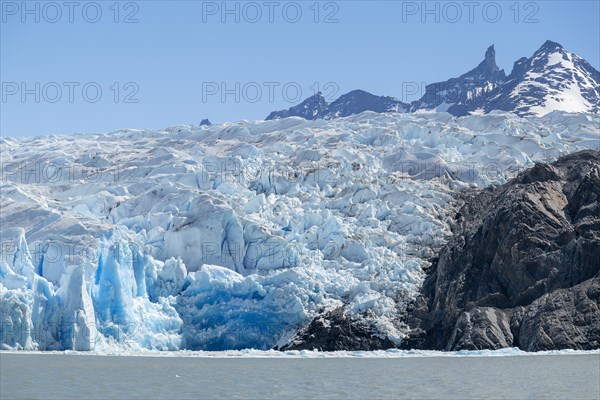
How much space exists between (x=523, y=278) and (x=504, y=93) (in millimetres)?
77981

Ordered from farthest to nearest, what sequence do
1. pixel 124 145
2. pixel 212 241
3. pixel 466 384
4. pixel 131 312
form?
pixel 124 145 → pixel 212 241 → pixel 131 312 → pixel 466 384

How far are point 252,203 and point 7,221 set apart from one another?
582 inches

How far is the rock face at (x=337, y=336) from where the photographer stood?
151 feet

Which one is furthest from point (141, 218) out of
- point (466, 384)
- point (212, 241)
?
point (466, 384)

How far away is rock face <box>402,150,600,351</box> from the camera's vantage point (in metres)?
42.9

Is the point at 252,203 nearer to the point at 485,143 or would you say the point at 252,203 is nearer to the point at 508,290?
the point at 508,290

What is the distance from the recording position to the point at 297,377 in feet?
108

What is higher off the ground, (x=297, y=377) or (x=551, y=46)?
(x=551, y=46)

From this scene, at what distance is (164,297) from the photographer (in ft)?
155

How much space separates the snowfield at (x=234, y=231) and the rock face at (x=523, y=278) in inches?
90.6

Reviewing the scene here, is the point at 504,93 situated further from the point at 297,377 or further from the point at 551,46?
the point at 297,377

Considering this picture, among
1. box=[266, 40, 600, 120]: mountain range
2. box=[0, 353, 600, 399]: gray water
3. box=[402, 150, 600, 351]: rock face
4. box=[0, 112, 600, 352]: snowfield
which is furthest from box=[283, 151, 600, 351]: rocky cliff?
box=[266, 40, 600, 120]: mountain range

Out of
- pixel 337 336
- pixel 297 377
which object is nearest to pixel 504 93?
pixel 337 336

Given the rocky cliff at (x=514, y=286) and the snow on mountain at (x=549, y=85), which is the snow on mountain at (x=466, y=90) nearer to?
the snow on mountain at (x=549, y=85)
